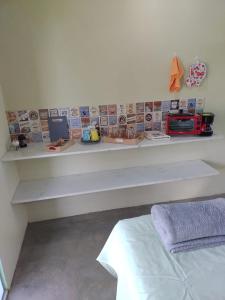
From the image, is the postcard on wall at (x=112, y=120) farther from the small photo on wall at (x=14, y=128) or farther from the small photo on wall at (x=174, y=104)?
the small photo on wall at (x=14, y=128)

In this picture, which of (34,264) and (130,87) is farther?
(130,87)

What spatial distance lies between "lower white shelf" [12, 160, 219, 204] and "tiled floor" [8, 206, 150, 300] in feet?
1.47

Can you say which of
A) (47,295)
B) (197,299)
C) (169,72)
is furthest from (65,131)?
(197,299)

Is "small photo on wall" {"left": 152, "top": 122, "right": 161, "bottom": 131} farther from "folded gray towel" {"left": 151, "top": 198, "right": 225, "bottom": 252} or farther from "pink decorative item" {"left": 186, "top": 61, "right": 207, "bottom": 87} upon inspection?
"folded gray towel" {"left": 151, "top": 198, "right": 225, "bottom": 252}

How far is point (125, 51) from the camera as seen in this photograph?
1.98 m

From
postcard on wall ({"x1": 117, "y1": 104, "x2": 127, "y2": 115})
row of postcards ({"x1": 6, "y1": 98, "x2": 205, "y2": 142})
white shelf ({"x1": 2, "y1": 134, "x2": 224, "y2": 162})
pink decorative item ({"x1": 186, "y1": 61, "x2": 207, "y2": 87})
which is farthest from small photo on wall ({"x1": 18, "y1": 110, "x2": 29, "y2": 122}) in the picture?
pink decorative item ({"x1": 186, "y1": 61, "x2": 207, "y2": 87})

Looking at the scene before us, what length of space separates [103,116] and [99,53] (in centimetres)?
53

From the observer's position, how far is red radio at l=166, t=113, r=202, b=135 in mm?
2090

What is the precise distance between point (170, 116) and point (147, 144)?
37 cm

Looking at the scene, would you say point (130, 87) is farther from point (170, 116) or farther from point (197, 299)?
point (197, 299)

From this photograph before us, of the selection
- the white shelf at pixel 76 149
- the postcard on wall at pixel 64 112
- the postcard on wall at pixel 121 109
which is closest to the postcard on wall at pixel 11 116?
the white shelf at pixel 76 149

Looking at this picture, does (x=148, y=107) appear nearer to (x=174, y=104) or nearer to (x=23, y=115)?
(x=174, y=104)

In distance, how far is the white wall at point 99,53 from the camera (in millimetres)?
1823

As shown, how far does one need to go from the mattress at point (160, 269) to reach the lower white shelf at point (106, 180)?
766 mm
